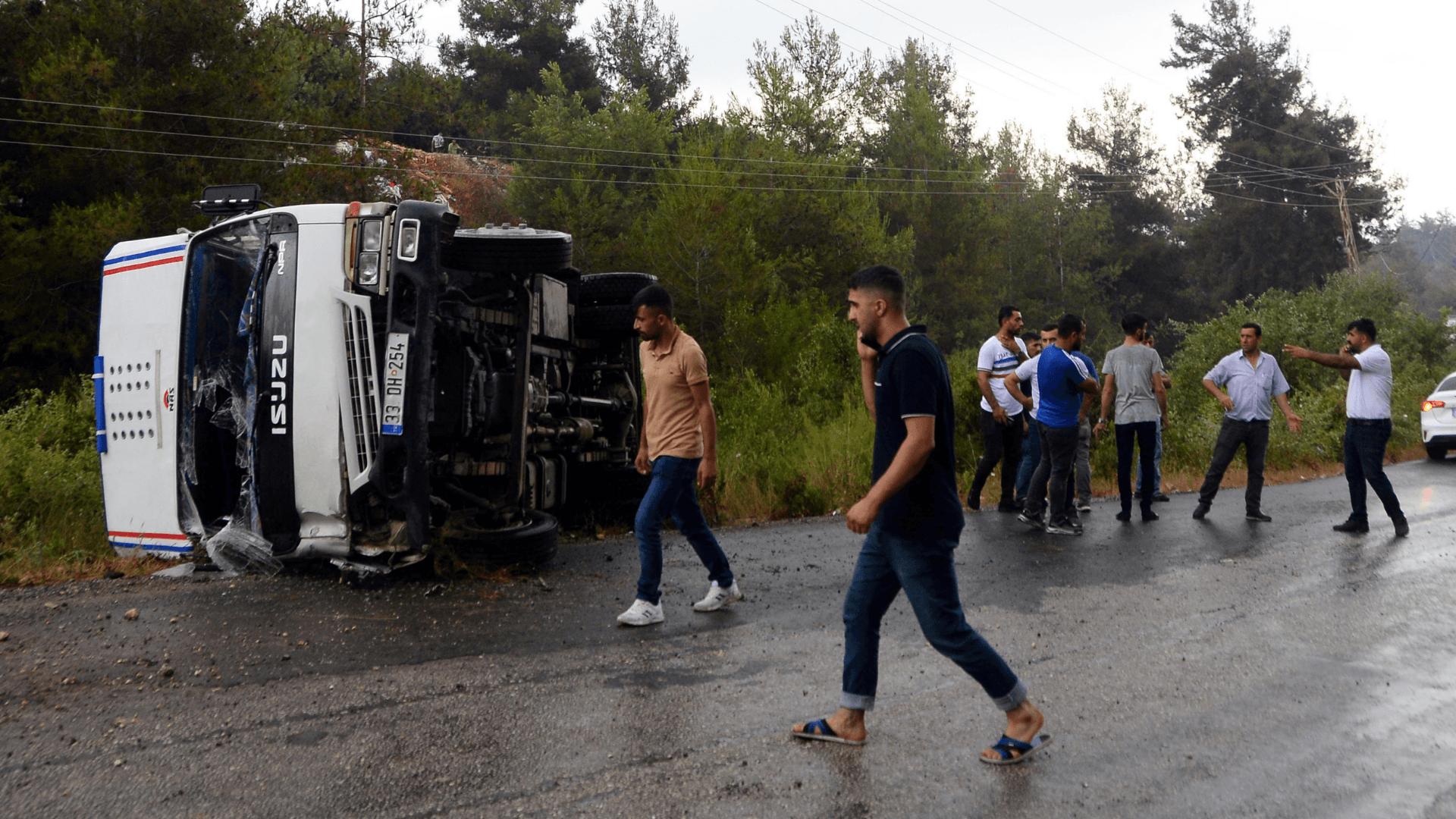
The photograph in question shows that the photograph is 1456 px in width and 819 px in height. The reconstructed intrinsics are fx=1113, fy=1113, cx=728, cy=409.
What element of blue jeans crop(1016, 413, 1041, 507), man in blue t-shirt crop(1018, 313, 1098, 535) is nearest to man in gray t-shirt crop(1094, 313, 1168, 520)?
blue jeans crop(1016, 413, 1041, 507)

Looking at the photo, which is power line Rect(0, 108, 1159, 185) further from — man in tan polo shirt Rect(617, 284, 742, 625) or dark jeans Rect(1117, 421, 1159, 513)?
dark jeans Rect(1117, 421, 1159, 513)

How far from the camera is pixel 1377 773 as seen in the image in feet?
12.5

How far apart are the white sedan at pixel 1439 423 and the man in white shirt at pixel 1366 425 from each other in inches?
407

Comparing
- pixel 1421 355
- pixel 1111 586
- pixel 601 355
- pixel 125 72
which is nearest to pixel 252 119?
pixel 125 72

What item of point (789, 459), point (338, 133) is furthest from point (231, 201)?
point (338, 133)

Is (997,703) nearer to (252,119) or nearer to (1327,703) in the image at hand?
(1327,703)

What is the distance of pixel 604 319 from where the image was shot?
29.8 feet

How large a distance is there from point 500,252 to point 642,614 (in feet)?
8.48

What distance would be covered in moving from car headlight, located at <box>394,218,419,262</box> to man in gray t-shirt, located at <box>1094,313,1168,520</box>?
669 cm

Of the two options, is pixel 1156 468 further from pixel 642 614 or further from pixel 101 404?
pixel 101 404

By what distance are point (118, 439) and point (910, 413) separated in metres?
6.09

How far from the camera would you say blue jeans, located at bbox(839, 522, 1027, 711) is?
12.9 feet

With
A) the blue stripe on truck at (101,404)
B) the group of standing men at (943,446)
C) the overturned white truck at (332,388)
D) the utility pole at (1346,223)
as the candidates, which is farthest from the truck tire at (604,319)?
the utility pole at (1346,223)

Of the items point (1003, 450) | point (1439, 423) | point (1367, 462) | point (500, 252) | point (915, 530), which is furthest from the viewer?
point (1439, 423)
